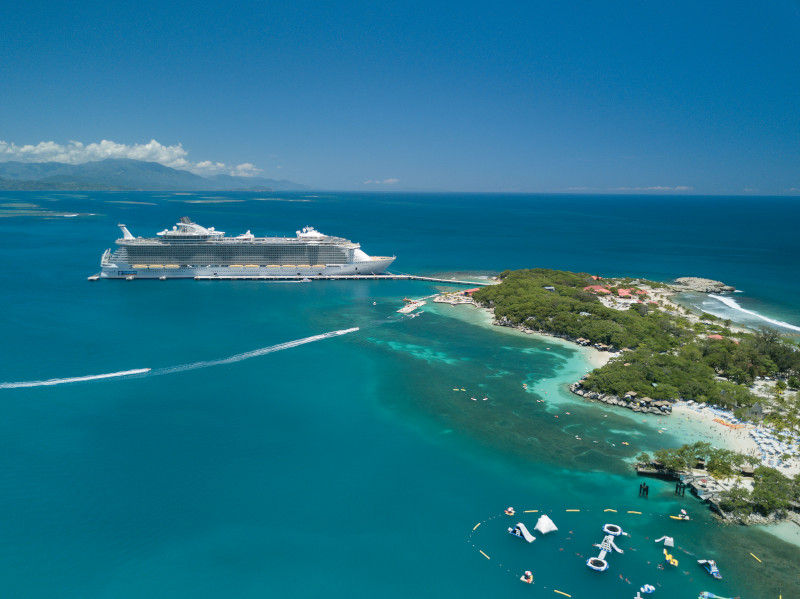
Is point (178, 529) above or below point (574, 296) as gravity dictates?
below

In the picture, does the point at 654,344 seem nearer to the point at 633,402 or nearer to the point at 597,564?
the point at 633,402

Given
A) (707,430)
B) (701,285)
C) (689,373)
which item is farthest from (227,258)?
(701,285)

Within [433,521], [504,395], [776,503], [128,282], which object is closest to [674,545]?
[776,503]

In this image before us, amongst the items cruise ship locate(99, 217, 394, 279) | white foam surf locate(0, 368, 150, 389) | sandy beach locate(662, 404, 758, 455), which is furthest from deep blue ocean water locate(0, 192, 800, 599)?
cruise ship locate(99, 217, 394, 279)

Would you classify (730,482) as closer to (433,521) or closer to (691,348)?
(433,521)

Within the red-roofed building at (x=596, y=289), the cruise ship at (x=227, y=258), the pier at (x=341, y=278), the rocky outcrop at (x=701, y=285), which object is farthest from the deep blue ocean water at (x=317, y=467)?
the rocky outcrop at (x=701, y=285)

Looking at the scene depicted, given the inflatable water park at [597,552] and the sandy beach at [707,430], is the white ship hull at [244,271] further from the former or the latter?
the inflatable water park at [597,552]
